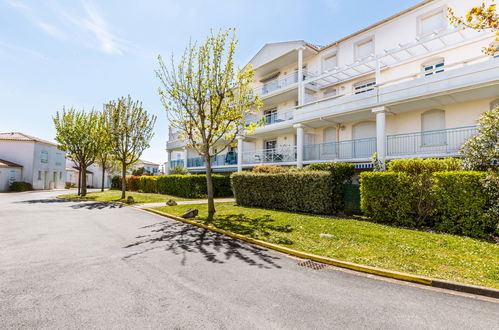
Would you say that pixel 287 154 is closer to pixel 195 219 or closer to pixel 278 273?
pixel 195 219

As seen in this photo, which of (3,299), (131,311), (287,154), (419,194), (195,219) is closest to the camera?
(131,311)

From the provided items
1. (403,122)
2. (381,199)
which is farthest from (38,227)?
(403,122)

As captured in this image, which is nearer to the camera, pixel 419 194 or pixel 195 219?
pixel 419 194

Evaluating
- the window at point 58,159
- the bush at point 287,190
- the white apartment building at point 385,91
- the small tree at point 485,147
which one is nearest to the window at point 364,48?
the white apartment building at point 385,91

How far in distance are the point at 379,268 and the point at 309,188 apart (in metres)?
6.43

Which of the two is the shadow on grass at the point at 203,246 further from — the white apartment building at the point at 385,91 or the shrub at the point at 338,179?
the white apartment building at the point at 385,91

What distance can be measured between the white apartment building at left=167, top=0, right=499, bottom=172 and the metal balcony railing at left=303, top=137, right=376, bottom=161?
2.4 inches

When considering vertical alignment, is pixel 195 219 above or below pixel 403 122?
below

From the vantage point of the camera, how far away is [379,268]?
489cm

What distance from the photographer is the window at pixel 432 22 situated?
565 inches

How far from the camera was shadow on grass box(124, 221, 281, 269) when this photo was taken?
5650mm

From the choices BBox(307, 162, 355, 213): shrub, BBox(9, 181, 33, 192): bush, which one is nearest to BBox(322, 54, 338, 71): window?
BBox(307, 162, 355, 213): shrub

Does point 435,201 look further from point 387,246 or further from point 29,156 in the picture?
point 29,156

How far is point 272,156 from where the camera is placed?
66.2 ft
